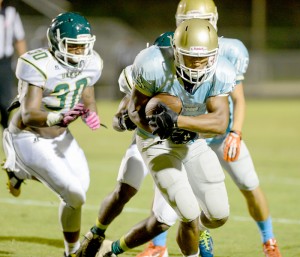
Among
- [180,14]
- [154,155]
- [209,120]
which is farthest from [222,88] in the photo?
[180,14]

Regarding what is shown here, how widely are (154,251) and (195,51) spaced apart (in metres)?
1.52

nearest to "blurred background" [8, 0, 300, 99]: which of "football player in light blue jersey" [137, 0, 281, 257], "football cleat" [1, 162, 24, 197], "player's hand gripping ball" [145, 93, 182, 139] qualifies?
"football cleat" [1, 162, 24, 197]

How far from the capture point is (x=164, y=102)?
4254 mm

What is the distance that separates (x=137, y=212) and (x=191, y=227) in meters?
2.16

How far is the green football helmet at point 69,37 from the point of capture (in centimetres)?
489

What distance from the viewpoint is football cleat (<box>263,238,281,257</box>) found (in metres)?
4.94

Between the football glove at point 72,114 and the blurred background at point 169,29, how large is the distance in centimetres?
1200

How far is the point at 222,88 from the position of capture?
4.33 meters

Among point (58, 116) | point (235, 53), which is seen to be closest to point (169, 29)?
point (235, 53)

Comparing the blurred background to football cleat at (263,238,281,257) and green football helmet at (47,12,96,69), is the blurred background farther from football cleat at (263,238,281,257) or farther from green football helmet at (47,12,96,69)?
→ football cleat at (263,238,281,257)

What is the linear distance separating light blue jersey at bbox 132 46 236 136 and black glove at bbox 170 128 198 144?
5.5 inches

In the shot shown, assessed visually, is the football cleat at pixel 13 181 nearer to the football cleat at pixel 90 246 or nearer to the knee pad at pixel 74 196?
the knee pad at pixel 74 196

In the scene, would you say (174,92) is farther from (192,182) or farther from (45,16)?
(45,16)

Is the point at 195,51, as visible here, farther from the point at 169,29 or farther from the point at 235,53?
the point at 169,29
